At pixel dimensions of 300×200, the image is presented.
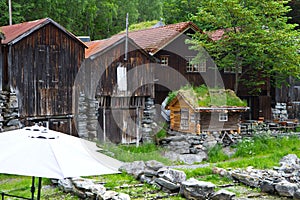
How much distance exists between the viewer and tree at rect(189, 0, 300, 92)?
842 inches

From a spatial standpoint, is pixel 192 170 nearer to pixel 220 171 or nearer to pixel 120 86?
pixel 220 171

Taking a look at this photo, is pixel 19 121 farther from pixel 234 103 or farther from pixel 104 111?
pixel 234 103

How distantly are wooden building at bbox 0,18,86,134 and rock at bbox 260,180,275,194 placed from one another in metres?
9.21

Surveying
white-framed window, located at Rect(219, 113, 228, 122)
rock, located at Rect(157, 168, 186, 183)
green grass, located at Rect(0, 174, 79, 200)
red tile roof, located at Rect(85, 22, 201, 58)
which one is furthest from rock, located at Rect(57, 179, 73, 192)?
white-framed window, located at Rect(219, 113, 228, 122)

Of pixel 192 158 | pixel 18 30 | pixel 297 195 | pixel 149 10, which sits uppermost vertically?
pixel 149 10

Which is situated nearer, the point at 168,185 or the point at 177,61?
the point at 168,185

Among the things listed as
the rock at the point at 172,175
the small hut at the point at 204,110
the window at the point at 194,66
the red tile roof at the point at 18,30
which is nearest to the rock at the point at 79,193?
the rock at the point at 172,175

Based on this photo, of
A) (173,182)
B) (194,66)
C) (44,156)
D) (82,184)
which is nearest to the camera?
(44,156)

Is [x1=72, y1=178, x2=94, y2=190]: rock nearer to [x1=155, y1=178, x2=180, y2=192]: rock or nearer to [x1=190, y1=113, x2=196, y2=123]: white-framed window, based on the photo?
[x1=155, y1=178, x2=180, y2=192]: rock

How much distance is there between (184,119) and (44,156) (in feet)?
49.5

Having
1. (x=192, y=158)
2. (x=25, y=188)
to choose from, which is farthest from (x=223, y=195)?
(x=192, y=158)

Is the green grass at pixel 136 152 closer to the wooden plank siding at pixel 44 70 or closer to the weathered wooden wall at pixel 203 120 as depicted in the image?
the weathered wooden wall at pixel 203 120

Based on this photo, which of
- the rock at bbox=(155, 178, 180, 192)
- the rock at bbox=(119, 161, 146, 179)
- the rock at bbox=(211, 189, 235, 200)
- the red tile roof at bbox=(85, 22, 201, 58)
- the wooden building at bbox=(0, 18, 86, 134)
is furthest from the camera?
the red tile roof at bbox=(85, 22, 201, 58)

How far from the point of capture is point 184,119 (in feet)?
69.6
